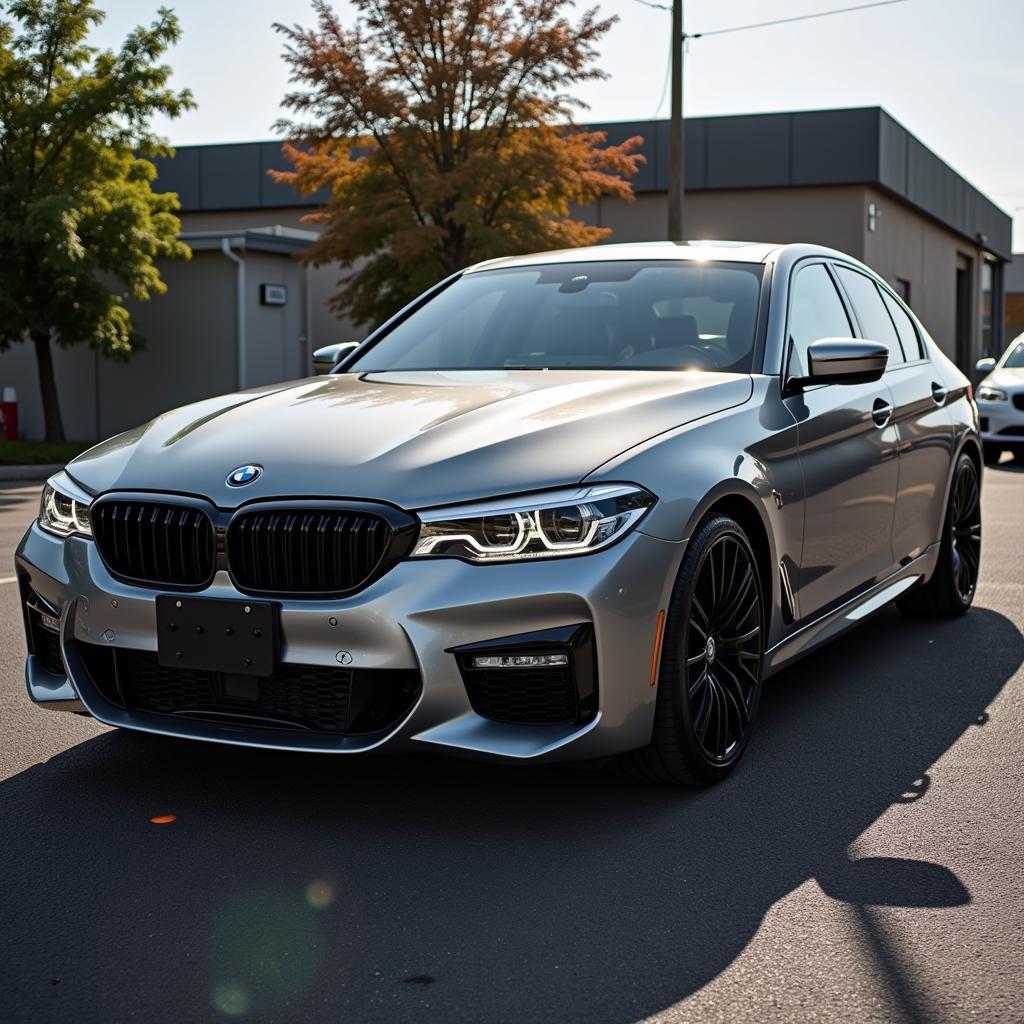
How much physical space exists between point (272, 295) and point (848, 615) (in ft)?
65.1

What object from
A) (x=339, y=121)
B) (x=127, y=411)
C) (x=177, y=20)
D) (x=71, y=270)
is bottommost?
(x=127, y=411)

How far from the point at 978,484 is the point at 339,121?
1593cm

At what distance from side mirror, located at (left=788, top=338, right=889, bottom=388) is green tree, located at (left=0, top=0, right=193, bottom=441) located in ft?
58.1

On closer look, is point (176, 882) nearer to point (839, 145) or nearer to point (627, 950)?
point (627, 950)

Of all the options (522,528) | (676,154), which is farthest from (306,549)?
(676,154)

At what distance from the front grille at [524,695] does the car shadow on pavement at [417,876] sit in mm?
332

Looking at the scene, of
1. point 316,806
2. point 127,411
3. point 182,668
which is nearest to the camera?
point 182,668

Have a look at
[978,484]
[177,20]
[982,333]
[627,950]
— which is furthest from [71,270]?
[982,333]

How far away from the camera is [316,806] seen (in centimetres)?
392

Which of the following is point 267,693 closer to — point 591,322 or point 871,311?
point 591,322

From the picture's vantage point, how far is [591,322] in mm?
5148

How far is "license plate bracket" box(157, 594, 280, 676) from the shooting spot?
3.55 meters

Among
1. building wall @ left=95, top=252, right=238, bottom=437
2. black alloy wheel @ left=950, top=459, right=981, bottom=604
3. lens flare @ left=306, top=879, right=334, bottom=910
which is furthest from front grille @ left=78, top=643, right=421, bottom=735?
building wall @ left=95, top=252, right=238, bottom=437

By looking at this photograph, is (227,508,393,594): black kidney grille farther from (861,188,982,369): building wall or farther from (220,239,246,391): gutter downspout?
(861,188,982,369): building wall
